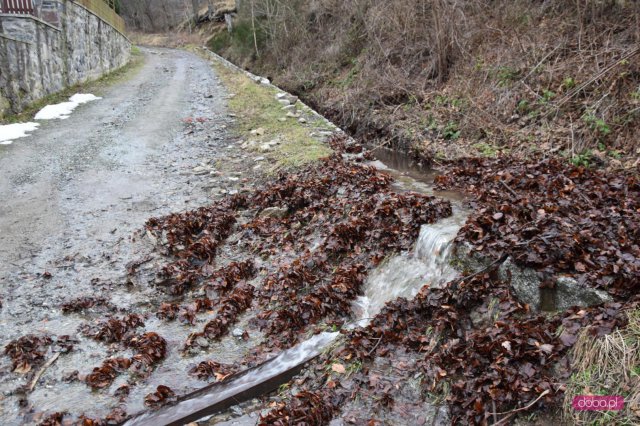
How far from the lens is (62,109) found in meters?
13.7

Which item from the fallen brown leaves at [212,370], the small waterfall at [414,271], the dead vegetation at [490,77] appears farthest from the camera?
the dead vegetation at [490,77]

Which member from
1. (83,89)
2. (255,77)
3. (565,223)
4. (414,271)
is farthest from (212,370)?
(255,77)

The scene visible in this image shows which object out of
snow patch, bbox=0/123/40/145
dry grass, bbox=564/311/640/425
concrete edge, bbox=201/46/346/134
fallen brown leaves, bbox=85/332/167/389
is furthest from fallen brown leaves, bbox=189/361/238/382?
snow patch, bbox=0/123/40/145

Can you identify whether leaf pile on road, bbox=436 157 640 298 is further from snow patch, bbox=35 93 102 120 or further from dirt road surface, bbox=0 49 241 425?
snow patch, bbox=35 93 102 120

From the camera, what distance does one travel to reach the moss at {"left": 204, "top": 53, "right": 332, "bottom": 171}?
31.1 feet

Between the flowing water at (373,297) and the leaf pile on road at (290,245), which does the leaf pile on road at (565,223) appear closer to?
the flowing water at (373,297)

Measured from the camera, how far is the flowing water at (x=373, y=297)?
388 centimetres

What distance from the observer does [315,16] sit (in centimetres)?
1908

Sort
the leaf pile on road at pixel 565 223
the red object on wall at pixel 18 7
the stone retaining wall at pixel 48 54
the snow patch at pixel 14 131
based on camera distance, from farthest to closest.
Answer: the red object on wall at pixel 18 7 < the stone retaining wall at pixel 48 54 < the snow patch at pixel 14 131 < the leaf pile on road at pixel 565 223

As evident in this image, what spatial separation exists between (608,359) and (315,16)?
60.5 ft

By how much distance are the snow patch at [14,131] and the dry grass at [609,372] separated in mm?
11741

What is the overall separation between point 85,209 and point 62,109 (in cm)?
745

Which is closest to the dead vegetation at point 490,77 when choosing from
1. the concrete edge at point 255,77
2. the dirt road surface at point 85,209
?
the concrete edge at point 255,77

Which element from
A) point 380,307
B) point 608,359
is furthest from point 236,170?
point 608,359
